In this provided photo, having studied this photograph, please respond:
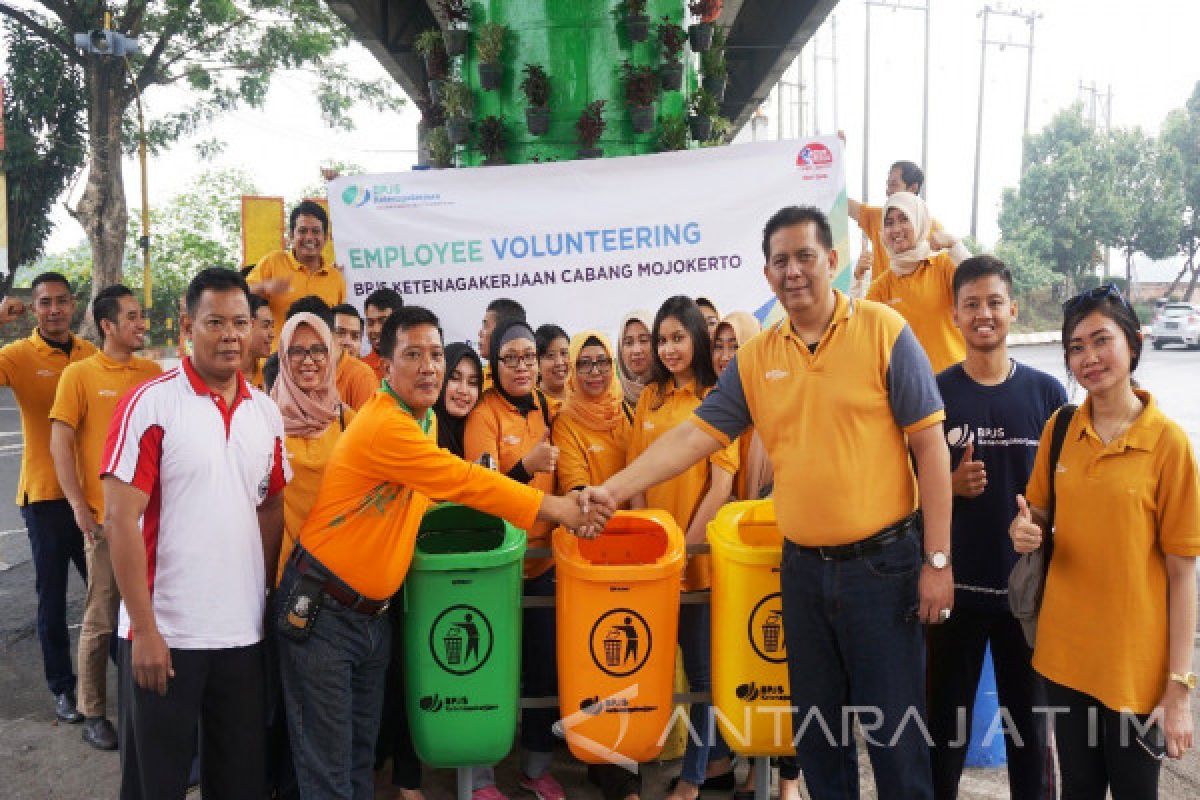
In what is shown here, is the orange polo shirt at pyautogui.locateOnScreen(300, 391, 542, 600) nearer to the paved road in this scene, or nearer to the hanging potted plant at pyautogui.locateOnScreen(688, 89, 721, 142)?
the paved road

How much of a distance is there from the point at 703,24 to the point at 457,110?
180 centimetres

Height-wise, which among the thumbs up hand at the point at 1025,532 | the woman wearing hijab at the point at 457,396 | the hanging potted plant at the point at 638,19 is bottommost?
the thumbs up hand at the point at 1025,532

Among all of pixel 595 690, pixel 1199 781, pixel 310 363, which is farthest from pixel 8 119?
pixel 1199 781

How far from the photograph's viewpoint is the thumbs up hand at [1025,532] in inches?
93.4

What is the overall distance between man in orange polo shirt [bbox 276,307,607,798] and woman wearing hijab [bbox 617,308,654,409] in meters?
1.18

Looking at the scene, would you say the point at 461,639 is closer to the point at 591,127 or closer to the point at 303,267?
the point at 303,267

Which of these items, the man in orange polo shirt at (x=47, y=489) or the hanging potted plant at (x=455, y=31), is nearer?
the man in orange polo shirt at (x=47, y=489)

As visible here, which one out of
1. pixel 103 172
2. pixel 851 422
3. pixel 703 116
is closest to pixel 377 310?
pixel 703 116

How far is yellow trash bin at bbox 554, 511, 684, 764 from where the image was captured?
2873mm

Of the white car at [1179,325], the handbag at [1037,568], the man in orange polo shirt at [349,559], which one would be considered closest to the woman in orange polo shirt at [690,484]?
the man in orange polo shirt at [349,559]

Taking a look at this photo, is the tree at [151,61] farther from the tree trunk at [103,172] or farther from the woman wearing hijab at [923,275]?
the woman wearing hijab at [923,275]

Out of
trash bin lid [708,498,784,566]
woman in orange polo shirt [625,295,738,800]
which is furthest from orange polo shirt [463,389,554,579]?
trash bin lid [708,498,784,566]

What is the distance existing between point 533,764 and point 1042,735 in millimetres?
1797

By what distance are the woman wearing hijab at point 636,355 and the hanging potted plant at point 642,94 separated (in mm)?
2580
